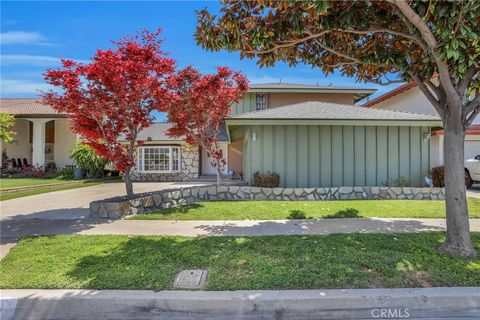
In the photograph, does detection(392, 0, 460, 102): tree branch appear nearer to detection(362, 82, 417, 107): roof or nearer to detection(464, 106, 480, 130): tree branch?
detection(464, 106, 480, 130): tree branch

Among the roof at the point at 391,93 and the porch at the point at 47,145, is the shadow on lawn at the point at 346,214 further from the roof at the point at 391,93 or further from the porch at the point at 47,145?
the porch at the point at 47,145

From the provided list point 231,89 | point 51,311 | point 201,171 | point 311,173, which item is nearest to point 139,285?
point 51,311

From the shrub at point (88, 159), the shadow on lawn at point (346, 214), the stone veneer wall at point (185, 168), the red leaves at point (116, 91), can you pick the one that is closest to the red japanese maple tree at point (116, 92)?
the red leaves at point (116, 91)

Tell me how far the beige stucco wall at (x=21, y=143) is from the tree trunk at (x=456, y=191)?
26441 millimetres

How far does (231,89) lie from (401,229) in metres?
6.89

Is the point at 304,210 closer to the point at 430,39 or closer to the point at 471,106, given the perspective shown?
the point at 471,106

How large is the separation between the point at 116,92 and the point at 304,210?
608cm

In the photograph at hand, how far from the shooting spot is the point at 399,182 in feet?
36.2

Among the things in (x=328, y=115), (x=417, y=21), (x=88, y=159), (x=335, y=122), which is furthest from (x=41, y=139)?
(x=417, y=21)

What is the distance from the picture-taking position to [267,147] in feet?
37.0

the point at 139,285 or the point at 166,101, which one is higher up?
the point at 166,101

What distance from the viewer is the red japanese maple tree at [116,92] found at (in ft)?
24.0

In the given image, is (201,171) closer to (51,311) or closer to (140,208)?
(140,208)

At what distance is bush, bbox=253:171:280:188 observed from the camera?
421 inches
